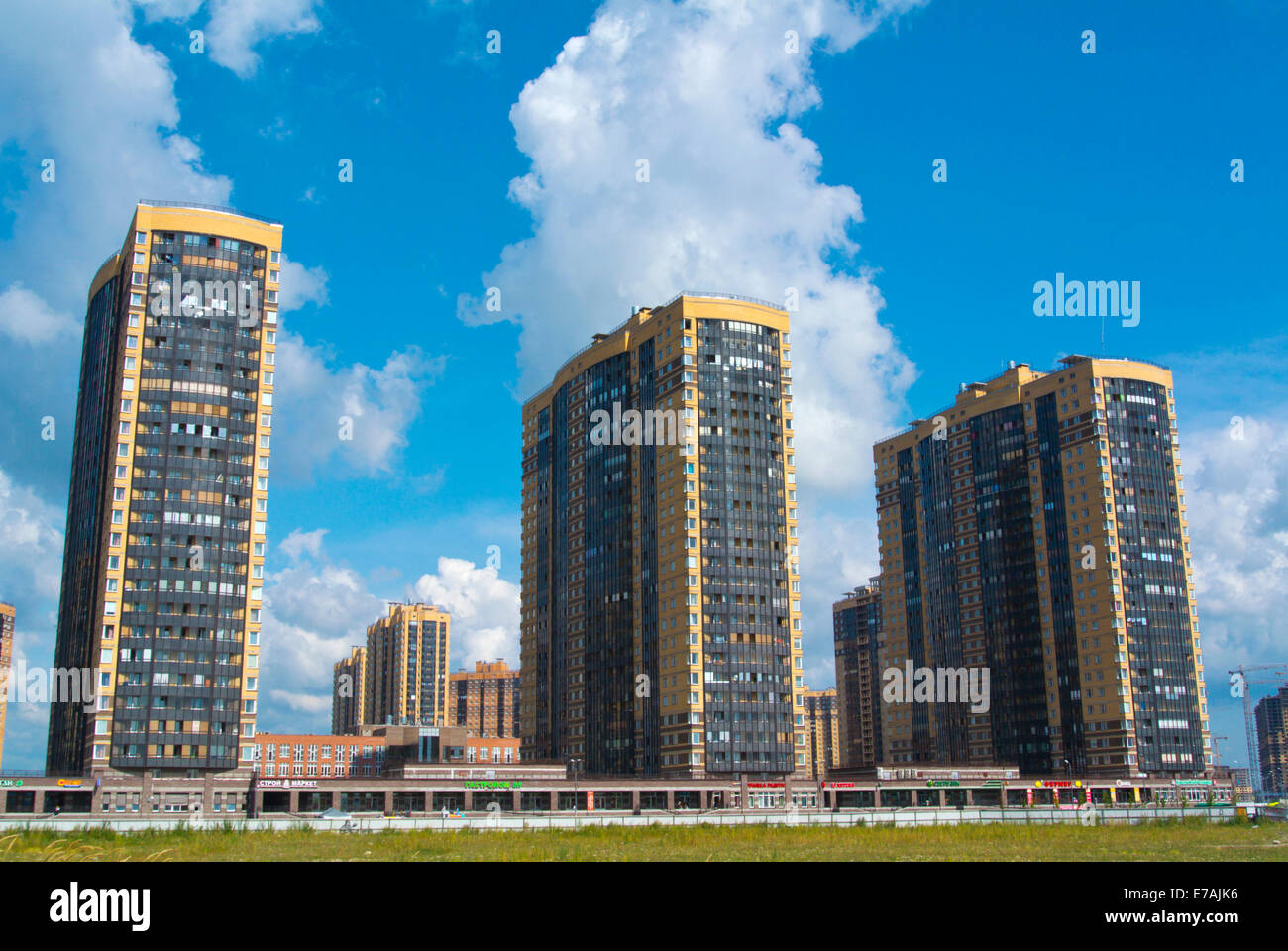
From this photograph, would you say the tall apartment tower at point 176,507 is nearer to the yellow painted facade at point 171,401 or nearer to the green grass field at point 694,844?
the yellow painted facade at point 171,401

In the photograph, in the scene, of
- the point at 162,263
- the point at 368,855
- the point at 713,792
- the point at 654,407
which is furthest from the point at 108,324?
the point at 368,855

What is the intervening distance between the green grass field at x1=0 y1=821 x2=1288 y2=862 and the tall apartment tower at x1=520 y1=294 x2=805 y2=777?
246 ft

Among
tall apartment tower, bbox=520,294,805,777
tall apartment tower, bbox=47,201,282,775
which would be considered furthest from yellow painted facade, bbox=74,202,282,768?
tall apartment tower, bbox=520,294,805,777

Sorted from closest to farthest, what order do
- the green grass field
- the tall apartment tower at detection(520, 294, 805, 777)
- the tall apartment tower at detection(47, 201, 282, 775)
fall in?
1. the green grass field
2. the tall apartment tower at detection(47, 201, 282, 775)
3. the tall apartment tower at detection(520, 294, 805, 777)

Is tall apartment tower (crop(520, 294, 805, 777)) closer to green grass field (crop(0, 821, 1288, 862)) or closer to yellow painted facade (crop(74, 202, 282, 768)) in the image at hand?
yellow painted facade (crop(74, 202, 282, 768))

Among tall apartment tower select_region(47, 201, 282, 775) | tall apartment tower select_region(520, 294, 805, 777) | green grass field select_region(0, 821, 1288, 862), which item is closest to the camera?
green grass field select_region(0, 821, 1288, 862)

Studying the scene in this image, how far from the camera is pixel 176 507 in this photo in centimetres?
14025

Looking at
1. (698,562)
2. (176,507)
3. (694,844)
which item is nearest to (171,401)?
(176,507)

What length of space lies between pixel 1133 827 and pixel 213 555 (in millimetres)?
101977

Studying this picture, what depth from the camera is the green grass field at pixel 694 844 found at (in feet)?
180

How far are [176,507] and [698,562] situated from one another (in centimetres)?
6922

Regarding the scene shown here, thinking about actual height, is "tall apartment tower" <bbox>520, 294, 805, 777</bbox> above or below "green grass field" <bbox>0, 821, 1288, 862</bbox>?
above

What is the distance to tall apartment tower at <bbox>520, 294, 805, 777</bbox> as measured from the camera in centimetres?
16475

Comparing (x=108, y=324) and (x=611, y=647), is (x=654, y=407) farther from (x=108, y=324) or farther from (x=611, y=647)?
(x=108, y=324)
